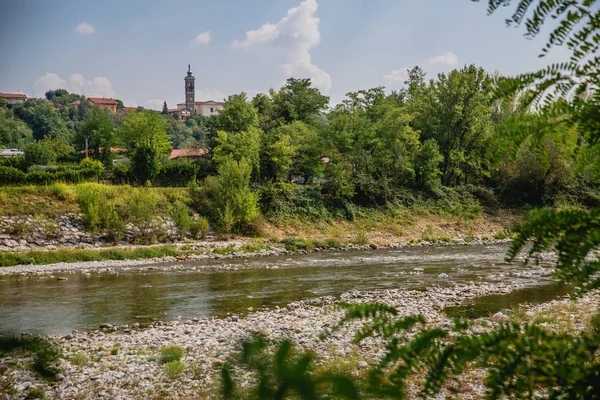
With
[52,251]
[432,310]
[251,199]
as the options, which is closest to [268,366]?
[432,310]

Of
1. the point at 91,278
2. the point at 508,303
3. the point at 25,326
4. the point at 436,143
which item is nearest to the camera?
the point at 25,326

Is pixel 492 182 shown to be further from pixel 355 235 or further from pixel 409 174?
pixel 355 235

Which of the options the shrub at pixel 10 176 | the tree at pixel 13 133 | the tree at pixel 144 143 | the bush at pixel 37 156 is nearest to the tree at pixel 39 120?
the tree at pixel 13 133

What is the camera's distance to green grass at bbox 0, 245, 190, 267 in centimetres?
2438

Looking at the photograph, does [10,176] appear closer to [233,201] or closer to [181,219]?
[181,219]

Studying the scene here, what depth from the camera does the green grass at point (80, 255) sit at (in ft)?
80.0

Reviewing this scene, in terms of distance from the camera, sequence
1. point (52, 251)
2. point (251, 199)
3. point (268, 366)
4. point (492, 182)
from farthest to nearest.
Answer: point (492, 182), point (251, 199), point (52, 251), point (268, 366)

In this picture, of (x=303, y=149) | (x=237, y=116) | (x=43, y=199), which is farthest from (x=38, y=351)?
(x=237, y=116)

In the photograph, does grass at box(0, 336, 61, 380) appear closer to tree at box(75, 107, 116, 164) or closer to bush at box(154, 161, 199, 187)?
bush at box(154, 161, 199, 187)

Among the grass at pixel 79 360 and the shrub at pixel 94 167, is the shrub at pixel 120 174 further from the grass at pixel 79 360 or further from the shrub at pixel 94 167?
the grass at pixel 79 360

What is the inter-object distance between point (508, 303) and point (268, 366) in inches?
598

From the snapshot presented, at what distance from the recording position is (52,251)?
84.7 ft

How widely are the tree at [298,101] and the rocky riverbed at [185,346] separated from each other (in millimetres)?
36865

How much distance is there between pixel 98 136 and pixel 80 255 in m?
37.2
